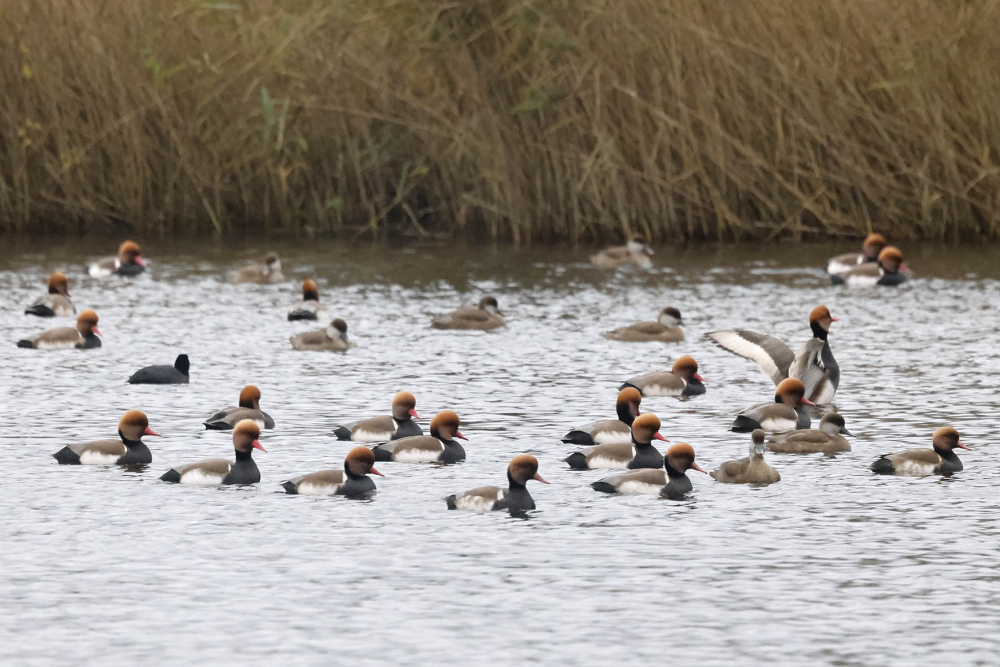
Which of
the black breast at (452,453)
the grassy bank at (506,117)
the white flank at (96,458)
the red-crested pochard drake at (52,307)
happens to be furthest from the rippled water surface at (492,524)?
the grassy bank at (506,117)

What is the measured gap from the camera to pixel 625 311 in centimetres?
2141

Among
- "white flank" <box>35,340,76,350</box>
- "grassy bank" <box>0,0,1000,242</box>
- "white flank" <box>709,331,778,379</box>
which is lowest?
"white flank" <box>35,340,76,350</box>

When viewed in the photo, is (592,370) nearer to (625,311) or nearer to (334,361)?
(334,361)

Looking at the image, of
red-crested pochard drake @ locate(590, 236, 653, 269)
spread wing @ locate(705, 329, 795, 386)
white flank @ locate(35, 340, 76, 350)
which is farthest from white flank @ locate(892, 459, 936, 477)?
red-crested pochard drake @ locate(590, 236, 653, 269)

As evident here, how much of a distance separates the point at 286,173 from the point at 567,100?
14.8 ft

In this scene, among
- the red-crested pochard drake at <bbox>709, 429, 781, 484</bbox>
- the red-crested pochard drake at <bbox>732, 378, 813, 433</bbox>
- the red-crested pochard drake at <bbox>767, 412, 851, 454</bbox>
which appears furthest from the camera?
the red-crested pochard drake at <bbox>732, 378, 813, 433</bbox>

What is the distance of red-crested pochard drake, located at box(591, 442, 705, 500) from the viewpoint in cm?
1159

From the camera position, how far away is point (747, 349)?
624 inches

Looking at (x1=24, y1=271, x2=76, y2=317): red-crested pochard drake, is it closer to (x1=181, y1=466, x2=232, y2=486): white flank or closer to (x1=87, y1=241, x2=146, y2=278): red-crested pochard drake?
(x1=87, y1=241, x2=146, y2=278): red-crested pochard drake

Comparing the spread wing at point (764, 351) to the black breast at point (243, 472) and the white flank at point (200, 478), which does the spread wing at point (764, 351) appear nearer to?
the black breast at point (243, 472)

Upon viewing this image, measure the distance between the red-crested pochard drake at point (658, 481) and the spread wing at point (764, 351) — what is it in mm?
4089

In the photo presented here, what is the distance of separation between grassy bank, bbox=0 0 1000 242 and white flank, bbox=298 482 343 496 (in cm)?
1438

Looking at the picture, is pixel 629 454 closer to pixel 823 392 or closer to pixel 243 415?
pixel 243 415

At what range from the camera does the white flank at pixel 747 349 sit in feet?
51.5
